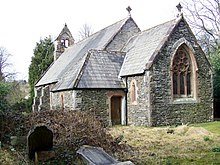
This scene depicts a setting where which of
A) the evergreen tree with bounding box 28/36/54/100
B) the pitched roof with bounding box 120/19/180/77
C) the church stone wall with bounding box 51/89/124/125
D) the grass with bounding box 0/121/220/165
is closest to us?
the grass with bounding box 0/121/220/165

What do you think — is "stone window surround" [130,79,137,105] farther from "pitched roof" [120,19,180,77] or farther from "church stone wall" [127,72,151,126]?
"pitched roof" [120,19,180,77]

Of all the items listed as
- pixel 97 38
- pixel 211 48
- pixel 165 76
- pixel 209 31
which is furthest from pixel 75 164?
pixel 211 48

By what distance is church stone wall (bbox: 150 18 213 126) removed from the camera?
21.9m

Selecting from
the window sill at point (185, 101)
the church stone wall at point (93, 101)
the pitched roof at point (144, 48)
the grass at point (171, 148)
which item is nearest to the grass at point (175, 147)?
the grass at point (171, 148)

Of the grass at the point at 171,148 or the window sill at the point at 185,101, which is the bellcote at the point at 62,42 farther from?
the grass at the point at 171,148

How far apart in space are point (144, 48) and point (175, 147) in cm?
1272

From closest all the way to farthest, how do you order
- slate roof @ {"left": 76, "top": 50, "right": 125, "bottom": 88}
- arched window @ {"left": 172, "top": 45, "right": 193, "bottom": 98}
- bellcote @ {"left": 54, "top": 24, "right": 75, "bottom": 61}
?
slate roof @ {"left": 76, "top": 50, "right": 125, "bottom": 88} → arched window @ {"left": 172, "top": 45, "right": 193, "bottom": 98} → bellcote @ {"left": 54, "top": 24, "right": 75, "bottom": 61}

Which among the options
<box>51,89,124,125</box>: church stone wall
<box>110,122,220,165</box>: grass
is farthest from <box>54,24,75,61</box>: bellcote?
<box>110,122,220,165</box>: grass

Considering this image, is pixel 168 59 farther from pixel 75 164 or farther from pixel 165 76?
pixel 75 164

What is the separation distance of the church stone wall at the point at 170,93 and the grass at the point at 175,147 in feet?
11.9

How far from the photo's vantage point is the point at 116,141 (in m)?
12.7

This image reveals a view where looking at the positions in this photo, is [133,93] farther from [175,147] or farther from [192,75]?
[175,147]

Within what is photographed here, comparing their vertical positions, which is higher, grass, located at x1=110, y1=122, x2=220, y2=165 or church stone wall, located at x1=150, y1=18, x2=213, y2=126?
church stone wall, located at x1=150, y1=18, x2=213, y2=126

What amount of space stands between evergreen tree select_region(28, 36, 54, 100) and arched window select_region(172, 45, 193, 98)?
1139 inches
